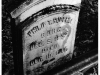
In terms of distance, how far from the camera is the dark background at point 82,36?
1.78 meters

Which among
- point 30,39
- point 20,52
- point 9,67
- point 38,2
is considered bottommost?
point 9,67

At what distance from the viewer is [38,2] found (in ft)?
3.65

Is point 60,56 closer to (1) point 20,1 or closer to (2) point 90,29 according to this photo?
(1) point 20,1

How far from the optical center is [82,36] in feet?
6.97

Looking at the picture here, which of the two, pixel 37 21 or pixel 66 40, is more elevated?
pixel 37 21

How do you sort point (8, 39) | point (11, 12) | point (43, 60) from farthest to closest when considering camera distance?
1. point (8, 39)
2. point (43, 60)
3. point (11, 12)

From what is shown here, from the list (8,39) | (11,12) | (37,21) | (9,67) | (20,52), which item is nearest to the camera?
(11,12)

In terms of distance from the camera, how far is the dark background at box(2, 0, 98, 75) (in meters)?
1.78

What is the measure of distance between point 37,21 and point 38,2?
0.45 ft

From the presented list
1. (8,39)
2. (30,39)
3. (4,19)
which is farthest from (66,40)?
(4,19)

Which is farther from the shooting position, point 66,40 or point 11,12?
point 66,40

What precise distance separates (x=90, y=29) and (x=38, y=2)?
1.26m

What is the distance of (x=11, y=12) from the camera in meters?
1.08

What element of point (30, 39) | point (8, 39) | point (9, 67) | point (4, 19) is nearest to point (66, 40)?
point (30, 39)
